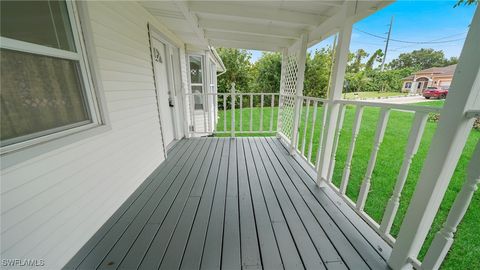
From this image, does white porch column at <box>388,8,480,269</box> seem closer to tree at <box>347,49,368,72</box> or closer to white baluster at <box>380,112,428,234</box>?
white baluster at <box>380,112,428,234</box>

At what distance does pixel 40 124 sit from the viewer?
1.11 meters

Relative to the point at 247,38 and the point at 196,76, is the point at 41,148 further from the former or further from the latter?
the point at 196,76

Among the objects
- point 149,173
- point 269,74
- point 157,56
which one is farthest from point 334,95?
point 269,74

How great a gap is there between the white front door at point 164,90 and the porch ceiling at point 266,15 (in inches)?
18.3

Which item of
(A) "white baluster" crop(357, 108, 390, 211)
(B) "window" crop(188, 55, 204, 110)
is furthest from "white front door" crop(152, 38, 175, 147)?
(A) "white baluster" crop(357, 108, 390, 211)

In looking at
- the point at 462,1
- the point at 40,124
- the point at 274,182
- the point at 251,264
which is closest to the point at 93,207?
the point at 40,124

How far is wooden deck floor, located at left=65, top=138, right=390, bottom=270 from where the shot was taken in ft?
4.03

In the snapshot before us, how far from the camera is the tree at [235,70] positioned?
11.9 metres

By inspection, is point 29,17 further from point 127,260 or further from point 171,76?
point 171,76

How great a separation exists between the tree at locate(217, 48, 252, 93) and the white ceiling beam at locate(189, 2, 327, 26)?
9565 millimetres

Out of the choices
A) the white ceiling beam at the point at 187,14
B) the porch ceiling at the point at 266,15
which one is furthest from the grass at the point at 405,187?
the white ceiling beam at the point at 187,14

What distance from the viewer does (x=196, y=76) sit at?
475 centimetres

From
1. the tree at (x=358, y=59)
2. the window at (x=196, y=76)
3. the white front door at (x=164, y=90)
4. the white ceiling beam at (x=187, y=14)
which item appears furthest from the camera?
the tree at (x=358, y=59)

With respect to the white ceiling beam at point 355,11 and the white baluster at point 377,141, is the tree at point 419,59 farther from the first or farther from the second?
the white baluster at point 377,141
